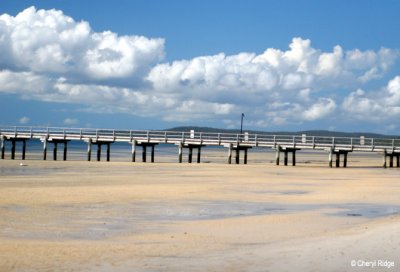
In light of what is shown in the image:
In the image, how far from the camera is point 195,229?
12.2 m

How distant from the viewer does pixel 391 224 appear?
1225 cm

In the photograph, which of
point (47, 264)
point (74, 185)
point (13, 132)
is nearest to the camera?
point (47, 264)

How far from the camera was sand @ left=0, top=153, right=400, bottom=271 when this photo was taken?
8.78 meters

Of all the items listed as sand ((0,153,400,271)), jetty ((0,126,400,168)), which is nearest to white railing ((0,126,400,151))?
jetty ((0,126,400,168))

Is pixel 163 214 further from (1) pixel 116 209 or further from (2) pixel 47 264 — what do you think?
(2) pixel 47 264

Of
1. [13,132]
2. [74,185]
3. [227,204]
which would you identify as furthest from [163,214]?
[13,132]

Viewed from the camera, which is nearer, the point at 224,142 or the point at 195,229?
the point at 195,229

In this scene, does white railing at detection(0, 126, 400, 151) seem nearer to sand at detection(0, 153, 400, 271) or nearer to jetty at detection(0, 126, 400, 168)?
jetty at detection(0, 126, 400, 168)

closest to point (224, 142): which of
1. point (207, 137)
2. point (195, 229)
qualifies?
point (207, 137)

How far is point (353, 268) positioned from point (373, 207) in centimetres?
883

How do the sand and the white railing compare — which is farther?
the white railing

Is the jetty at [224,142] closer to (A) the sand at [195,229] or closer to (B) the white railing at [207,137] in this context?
(B) the white railing at [207,137]

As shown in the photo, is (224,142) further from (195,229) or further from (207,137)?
(195,229)

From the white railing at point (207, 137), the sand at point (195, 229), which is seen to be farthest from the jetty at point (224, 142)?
the sand at point (195, 229)
